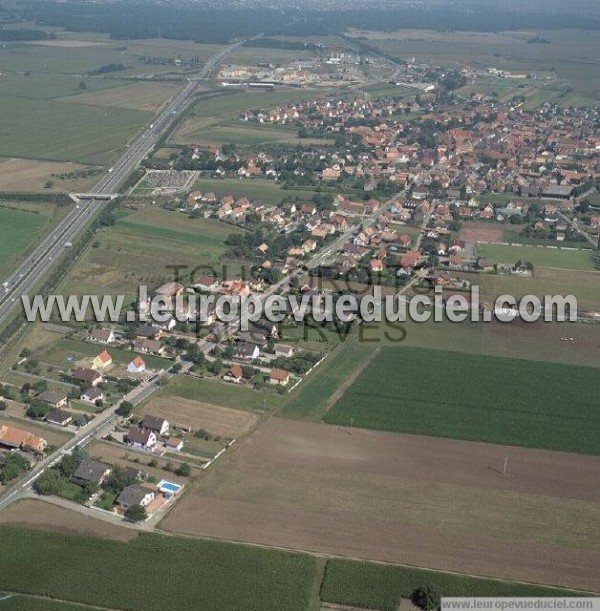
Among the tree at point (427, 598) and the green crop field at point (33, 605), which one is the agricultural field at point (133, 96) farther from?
the tree at point (427, 598)

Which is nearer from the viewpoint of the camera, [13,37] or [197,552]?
[197,552]

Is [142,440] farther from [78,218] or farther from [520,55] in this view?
[520,55]

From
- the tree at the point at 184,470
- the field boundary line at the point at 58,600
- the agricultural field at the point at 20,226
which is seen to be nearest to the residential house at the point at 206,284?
the agricultural field at the point at 20,226

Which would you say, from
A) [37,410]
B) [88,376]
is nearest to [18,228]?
[88,376]

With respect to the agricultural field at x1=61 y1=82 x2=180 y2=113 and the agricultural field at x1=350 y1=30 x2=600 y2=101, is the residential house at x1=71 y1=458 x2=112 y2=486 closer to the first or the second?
the agricultural field at x1=61 y1=82 x2=180 y2=113

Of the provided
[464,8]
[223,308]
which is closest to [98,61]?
[223,308]

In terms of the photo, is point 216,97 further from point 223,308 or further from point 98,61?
point 223,308

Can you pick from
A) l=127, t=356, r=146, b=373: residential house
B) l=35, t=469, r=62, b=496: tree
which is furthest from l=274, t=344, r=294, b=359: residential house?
l=35, t=469, r=62, b=496: tree
